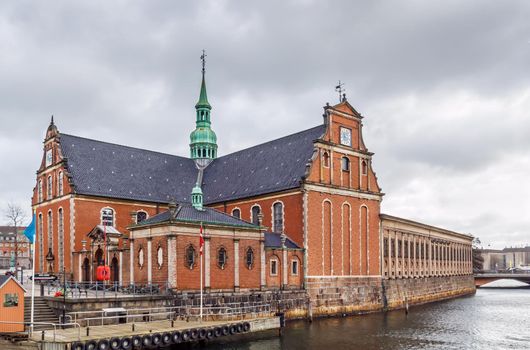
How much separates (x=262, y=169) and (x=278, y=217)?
306 inches

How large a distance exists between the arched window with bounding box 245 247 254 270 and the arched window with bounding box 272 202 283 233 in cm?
812

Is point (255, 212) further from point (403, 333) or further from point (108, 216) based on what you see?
point (403, 333)

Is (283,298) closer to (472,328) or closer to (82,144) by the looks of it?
(472,328)

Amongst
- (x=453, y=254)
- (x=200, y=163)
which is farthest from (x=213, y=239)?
(x=453, y=254)

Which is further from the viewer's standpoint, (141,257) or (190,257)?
(141,257)

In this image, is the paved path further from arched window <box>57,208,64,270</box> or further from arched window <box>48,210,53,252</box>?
arched window <box>48,210,53,252</box>

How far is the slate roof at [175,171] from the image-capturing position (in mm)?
61594

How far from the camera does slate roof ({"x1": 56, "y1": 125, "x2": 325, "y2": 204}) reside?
202 feet

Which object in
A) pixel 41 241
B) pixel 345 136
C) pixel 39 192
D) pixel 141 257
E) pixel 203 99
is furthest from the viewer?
pixel 203 99

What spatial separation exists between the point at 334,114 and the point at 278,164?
8.45 meters

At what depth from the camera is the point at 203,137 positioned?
3135 inches

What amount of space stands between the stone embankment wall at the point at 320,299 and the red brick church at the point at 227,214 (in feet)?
3.82

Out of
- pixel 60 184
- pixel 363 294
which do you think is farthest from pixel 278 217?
pixel 60 184

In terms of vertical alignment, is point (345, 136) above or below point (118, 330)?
above
